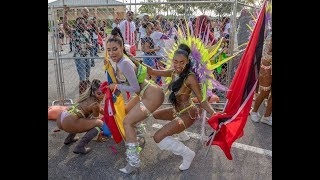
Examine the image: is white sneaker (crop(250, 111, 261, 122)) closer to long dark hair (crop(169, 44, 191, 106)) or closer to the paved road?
the paved road

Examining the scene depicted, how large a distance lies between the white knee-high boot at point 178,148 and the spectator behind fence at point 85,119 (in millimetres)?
1019

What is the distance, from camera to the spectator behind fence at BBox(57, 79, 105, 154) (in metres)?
4.12

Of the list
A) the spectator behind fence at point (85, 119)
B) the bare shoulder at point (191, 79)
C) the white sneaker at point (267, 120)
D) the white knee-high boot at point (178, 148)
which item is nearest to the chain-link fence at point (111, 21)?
the white sneaker at point (267, 120)

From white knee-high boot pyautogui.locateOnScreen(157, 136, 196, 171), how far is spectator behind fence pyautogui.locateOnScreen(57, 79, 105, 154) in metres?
1.02

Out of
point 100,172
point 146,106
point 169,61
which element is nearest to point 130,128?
point 146,106

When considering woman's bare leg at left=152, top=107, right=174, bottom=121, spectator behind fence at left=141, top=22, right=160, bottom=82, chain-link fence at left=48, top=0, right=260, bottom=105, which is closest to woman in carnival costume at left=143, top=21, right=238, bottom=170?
woman's bare leg at left=152, top=107, right=174, bottom=121

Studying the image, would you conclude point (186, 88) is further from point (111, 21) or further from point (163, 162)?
point (111, 21)

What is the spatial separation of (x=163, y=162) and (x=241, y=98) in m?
1.24

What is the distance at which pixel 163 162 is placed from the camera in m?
3.88

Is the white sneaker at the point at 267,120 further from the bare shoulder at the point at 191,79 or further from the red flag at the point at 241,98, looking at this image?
the bare shoulder at the point at 191,79

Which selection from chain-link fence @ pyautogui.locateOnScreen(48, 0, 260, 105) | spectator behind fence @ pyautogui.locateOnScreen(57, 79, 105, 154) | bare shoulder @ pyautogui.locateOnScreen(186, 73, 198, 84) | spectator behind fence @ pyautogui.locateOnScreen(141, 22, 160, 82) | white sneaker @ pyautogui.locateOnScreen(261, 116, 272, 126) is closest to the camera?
bare shoulder @ pyautogui.locateOnScreen(186, 73, 198, 84)

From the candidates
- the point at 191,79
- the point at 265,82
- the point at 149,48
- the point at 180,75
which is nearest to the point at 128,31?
the point at 149,48
